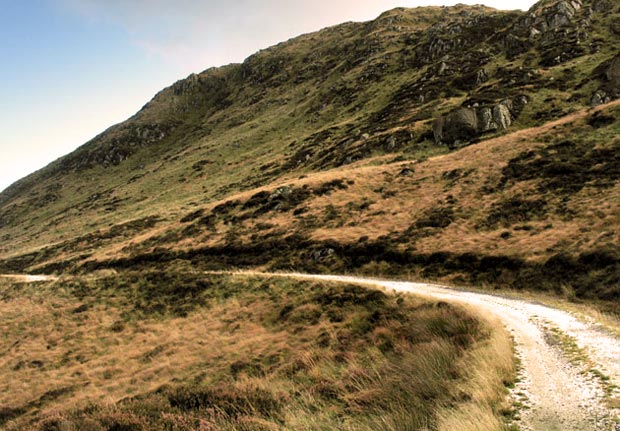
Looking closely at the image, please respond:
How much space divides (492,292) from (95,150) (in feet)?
678

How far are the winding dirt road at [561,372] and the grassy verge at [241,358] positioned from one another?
1.82 ft

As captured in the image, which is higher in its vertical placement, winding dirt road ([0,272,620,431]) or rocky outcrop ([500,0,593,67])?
rocky outcrop ([500,0,593,67])

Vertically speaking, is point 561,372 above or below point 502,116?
below

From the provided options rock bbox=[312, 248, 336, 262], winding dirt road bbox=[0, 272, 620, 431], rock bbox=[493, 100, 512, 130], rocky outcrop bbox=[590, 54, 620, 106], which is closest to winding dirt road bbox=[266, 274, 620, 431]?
winding dirt road bbox=[0, 272, 620, 431]

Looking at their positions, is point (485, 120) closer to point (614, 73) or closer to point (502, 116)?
point (502, 116)

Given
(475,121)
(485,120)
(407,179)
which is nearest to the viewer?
(407,179)

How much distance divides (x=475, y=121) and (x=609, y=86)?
21.0 m

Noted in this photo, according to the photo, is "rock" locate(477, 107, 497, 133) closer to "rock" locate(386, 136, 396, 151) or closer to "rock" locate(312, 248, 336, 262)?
"rock" locate(386, 136, 396, 151)

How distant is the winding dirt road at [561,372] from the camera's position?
19.7 feet

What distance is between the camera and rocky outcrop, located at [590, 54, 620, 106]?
57.6 m

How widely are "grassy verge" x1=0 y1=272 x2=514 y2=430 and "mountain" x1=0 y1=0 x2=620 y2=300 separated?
8804 mm

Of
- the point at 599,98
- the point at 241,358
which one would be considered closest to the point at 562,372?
the point at 241,358

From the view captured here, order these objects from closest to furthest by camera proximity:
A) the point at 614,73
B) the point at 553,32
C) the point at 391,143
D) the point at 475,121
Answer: the point at 614,73
the point at 475,121
the point at 391,143
the point at 553,32

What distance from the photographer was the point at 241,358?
1966 cm
